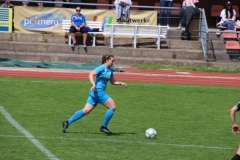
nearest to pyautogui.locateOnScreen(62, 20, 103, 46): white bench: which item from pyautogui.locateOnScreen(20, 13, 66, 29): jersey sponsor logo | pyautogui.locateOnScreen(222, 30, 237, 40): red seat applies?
pyautogui.locateOnScreen(20, 13, 66, 29): jersey sponsor logo

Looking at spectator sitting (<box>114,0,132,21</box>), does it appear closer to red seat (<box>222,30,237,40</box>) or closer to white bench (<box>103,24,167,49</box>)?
white bench (<box>103,24,167,49</box>)

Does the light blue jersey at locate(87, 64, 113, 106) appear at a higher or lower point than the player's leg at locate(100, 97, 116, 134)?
higher

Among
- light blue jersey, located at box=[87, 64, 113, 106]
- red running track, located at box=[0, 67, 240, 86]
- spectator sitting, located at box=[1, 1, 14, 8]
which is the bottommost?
red running track, located at box=[0, 67, 240, 86]

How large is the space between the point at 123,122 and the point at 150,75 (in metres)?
8.82

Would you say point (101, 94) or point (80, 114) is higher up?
point (101, 94)

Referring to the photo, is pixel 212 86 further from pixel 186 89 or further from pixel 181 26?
pixel 181 26

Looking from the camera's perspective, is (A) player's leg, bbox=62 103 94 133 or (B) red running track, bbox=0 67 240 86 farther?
(B) red running track, bbox=0 67 240 86

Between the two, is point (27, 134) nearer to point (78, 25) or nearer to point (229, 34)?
point (78, 25)

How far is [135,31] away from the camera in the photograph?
2600 cm

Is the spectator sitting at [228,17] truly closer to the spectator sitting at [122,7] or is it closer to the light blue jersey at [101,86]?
→ the spectator sitting at [122,7]

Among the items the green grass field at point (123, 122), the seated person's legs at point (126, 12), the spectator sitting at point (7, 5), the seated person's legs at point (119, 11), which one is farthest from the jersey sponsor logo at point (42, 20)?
the green grass field at point (123, 122)

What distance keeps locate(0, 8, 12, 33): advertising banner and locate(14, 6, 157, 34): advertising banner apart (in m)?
0.35

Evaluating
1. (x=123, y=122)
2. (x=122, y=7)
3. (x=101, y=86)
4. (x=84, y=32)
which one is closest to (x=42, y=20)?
(x=84, y=32)

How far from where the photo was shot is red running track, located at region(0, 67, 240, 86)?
70.6ft
